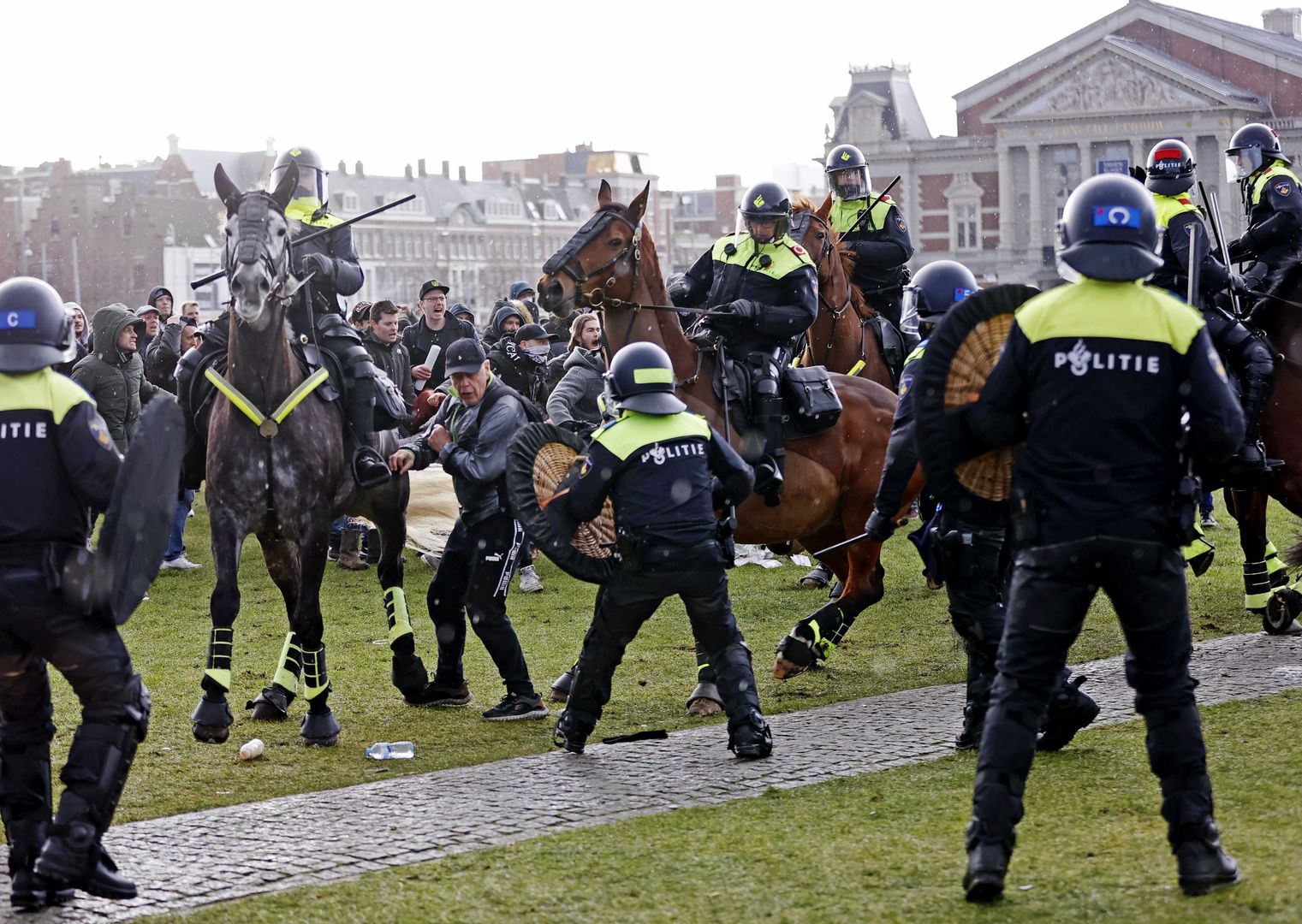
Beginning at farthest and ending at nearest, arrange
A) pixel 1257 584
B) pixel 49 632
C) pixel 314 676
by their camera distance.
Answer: pixel 1257 584, pixel 314 676, pixel 49 632

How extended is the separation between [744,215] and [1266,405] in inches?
129

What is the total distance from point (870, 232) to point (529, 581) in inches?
151

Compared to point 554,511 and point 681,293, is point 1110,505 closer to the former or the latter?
point 554,511

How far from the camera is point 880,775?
7.64 metres

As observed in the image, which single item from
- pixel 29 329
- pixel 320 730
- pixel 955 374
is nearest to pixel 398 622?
pixel 320 730

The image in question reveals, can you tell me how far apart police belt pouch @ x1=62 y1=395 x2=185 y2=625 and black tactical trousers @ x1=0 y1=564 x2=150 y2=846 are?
9cm

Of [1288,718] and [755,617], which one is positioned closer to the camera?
[1288,718]

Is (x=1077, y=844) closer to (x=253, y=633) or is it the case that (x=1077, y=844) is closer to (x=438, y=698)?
(x=438, y=698)

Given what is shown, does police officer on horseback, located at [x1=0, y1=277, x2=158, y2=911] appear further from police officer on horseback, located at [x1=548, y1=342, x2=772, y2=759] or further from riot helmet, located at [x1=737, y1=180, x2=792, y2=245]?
riot helmet, located at [x1=737, y1=180, x2=792, y2=245]

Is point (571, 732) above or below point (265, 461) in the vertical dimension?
below

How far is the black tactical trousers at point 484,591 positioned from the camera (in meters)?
9.30

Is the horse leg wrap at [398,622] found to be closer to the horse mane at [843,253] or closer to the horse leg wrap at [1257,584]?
the horse mane at [843,253]

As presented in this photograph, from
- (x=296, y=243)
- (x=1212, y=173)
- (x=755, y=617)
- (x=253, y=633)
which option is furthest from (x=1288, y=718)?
(x=1212, y=173)

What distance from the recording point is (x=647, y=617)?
8008mm
